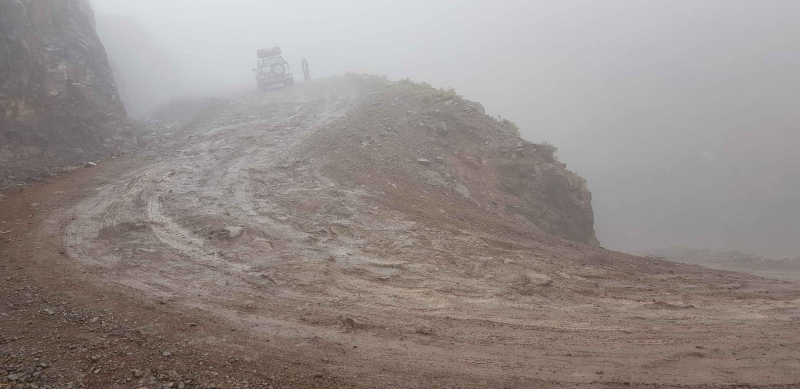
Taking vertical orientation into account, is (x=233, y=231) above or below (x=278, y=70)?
below

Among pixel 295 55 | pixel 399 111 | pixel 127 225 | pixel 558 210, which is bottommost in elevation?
pixel 127 225

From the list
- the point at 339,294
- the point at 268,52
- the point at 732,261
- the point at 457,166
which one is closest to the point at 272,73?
the point at 268,52

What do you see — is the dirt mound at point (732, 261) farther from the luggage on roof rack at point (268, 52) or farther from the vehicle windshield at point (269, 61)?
the luggage on roof rack at point (268, 52)

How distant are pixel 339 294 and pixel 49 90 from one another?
1196 cm

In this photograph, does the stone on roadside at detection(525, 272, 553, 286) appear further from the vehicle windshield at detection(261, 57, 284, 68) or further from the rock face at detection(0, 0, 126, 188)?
the vehicle windshield at detection(261, 57, 284, 68)

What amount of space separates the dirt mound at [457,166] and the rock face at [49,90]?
284 inches

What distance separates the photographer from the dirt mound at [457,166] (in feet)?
36.3

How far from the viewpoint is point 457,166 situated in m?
12.3

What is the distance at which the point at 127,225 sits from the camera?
324 inches

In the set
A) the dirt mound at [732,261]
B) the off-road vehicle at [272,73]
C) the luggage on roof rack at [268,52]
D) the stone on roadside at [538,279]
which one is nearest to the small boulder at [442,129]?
the stone on roadside at [538,279]

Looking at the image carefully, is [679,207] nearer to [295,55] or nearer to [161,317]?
[161,317]

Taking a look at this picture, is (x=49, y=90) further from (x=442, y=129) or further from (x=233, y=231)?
(x=442, y=129)

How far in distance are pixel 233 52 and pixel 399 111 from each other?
5048 centimetres

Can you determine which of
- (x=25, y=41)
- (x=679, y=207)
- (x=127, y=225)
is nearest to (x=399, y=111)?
(x=127, y=225)
